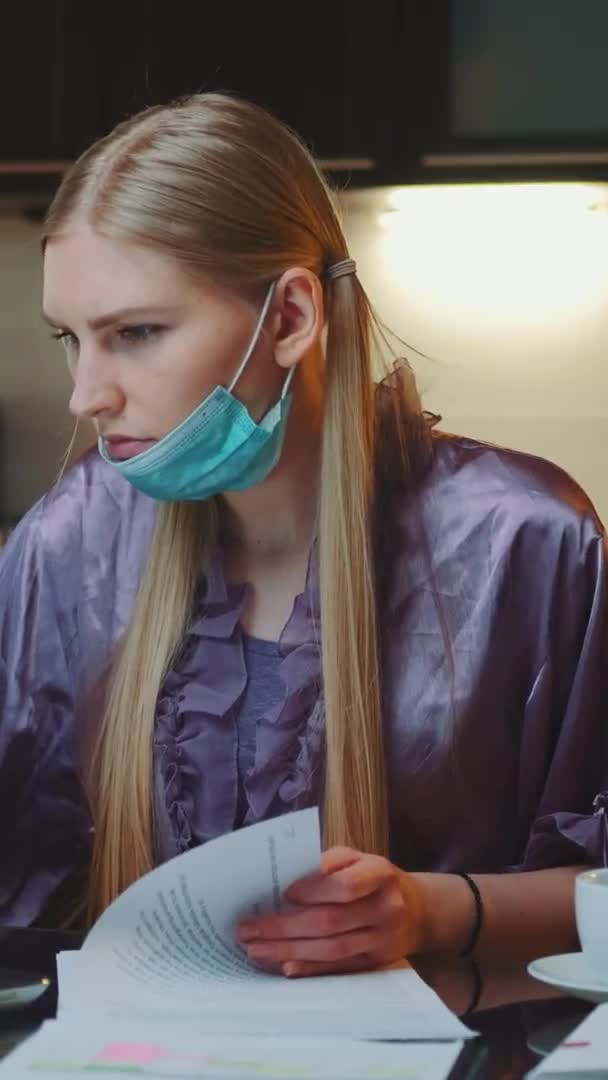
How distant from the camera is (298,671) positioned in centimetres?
128

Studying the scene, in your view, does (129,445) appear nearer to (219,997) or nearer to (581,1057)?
(219,997)

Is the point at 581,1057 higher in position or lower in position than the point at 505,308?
lower

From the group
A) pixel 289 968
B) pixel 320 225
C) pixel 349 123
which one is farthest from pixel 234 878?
pixel 349 123

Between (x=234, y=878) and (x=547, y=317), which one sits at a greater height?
(x=547, y=317)

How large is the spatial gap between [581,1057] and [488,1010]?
0.40 feet

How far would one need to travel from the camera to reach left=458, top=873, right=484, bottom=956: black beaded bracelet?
109cm

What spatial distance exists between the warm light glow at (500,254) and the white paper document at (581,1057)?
2129mm

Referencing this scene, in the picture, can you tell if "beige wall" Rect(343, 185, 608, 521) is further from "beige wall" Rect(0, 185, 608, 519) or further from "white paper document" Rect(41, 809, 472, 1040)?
"white paper document" Rect(41, 809, 472, 1040)

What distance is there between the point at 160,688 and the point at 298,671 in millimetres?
111

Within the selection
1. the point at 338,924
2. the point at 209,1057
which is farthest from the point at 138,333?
the point at 209,1057

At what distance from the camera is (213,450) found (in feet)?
4.13

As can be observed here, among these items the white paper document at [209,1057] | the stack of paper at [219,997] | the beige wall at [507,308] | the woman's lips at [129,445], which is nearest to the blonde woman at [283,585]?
the woman's lips at [129,445]

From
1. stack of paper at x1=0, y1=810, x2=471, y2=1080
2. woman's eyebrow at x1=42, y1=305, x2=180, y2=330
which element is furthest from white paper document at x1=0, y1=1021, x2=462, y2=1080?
woman's eyebrow at x1=42, y1=305, x2=180, y2=330

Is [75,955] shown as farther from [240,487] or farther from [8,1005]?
[240,487]
